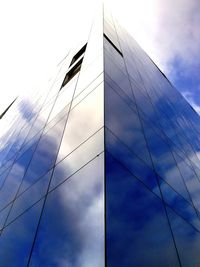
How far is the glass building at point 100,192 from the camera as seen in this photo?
14.8ft

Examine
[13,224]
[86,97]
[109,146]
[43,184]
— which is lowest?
[13,224]

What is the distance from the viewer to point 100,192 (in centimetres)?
477

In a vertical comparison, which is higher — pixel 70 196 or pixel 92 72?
pixel 92 72

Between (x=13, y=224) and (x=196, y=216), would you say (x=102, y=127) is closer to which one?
(x=13, y=224)

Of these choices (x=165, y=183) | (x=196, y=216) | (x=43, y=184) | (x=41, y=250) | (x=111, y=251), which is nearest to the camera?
(x=111, y=251)

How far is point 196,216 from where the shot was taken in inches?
324

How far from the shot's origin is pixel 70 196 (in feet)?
17.5

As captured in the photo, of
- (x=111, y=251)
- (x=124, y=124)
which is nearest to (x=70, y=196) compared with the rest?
(x=111, y=251)

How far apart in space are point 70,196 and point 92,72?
4684 millimetres

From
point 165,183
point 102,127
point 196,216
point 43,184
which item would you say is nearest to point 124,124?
point 102,127

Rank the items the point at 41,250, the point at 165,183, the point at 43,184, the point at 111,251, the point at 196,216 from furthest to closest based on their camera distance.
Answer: the point at 196,216 < the point at 165,183 < the point at 43,184 < the point at 41,250 < the point at 111,251

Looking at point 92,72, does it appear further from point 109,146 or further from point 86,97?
point 109,146

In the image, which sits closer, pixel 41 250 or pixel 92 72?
pixel 41 250

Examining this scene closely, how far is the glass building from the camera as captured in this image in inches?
177
